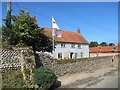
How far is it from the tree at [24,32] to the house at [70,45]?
21869 mm

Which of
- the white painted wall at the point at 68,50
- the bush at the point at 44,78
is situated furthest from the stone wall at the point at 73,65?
the white painted wall at the point at 68,50

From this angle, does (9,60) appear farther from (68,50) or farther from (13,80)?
(68,50)

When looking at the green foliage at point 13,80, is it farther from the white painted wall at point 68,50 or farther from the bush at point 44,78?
the white painted wall at point 68,50

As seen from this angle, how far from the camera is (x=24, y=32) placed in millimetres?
21172

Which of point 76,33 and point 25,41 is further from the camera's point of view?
point 76,33

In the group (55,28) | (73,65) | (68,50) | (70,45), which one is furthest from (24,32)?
(70,45)

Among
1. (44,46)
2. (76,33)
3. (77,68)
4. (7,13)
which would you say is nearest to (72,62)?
(77,68)

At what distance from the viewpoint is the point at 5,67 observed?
15.4 meters

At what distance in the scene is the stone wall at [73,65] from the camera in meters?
21.0

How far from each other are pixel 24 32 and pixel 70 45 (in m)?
30.3

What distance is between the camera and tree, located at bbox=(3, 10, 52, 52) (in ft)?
68.4

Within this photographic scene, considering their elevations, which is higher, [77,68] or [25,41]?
[25,41]

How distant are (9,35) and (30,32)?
1.94 metres

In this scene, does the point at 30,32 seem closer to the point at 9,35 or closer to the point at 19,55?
the point at 9,35
